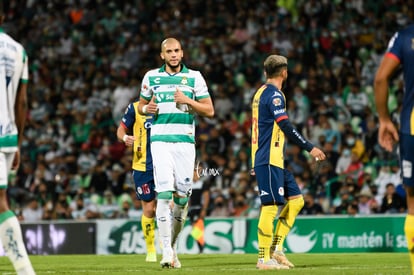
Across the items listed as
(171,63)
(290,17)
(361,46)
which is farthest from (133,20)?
(171,63)

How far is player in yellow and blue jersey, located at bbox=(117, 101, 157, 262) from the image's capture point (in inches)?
575

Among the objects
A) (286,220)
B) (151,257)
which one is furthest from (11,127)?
(151,257)

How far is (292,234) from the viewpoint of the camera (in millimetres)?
20016

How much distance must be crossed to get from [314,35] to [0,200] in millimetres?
20493

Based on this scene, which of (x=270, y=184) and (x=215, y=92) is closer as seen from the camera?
(x=270, y=184)

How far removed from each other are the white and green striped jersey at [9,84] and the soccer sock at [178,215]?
4.31 metres

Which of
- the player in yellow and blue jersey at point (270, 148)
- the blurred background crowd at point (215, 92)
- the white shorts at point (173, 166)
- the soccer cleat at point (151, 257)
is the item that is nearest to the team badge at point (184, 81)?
the white shorts at point (173, 166)

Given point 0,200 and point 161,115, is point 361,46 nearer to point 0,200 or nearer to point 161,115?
point 161,115

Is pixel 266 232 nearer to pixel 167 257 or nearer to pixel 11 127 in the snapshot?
pixel 167 257

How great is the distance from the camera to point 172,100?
11.8 meters

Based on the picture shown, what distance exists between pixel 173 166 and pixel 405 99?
430 cm

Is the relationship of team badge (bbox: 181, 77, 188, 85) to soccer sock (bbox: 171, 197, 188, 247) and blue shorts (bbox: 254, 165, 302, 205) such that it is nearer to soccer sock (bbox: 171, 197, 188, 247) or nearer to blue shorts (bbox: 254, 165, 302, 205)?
blue shorts (bbox: 254, 165, 302, 205)

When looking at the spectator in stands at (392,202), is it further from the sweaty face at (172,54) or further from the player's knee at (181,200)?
the sweaty face at (172,54)

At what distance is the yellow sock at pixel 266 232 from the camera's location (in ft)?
37.8
